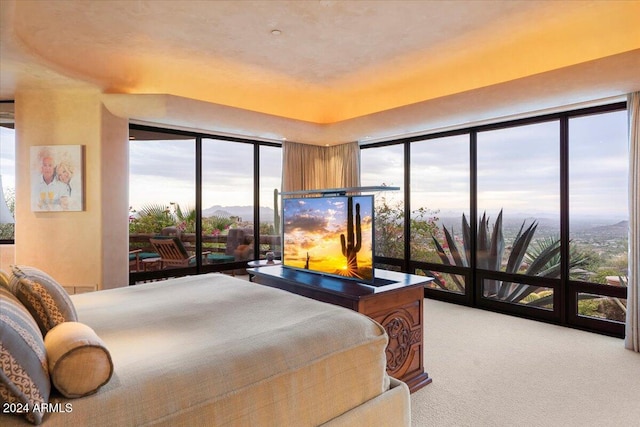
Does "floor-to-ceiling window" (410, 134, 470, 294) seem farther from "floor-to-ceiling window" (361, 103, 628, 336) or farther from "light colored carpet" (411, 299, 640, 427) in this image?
Result: "light colored carpet" (411, 299, 640, 427)

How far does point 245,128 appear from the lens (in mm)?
4438

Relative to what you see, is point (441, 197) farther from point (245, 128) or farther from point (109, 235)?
point (109, 235)

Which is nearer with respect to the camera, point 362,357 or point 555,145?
point 362,357

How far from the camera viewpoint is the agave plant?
4.02m

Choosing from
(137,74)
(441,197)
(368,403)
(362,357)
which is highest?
(137,74)

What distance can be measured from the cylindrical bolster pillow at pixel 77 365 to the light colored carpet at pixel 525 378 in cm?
185

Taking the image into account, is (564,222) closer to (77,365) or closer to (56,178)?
(77,365)

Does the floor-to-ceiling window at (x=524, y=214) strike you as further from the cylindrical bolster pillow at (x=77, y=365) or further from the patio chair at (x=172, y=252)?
the cylindrical bolster pillow at (x=77, y=365)

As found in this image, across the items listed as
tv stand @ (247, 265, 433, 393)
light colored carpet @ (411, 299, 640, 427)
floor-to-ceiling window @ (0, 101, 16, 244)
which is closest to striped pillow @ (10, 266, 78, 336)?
tv stand @ (247, 265, 433, 393)

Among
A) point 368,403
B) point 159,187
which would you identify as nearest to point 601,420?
point 368,403

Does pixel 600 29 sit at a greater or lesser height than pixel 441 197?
greater

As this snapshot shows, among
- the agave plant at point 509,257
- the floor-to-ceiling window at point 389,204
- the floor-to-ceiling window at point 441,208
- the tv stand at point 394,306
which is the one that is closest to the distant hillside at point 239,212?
the floor-to-ceiling window at point 389,204

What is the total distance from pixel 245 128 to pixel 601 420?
13.8 ft

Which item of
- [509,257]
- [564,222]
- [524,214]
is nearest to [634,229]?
[564,222]
